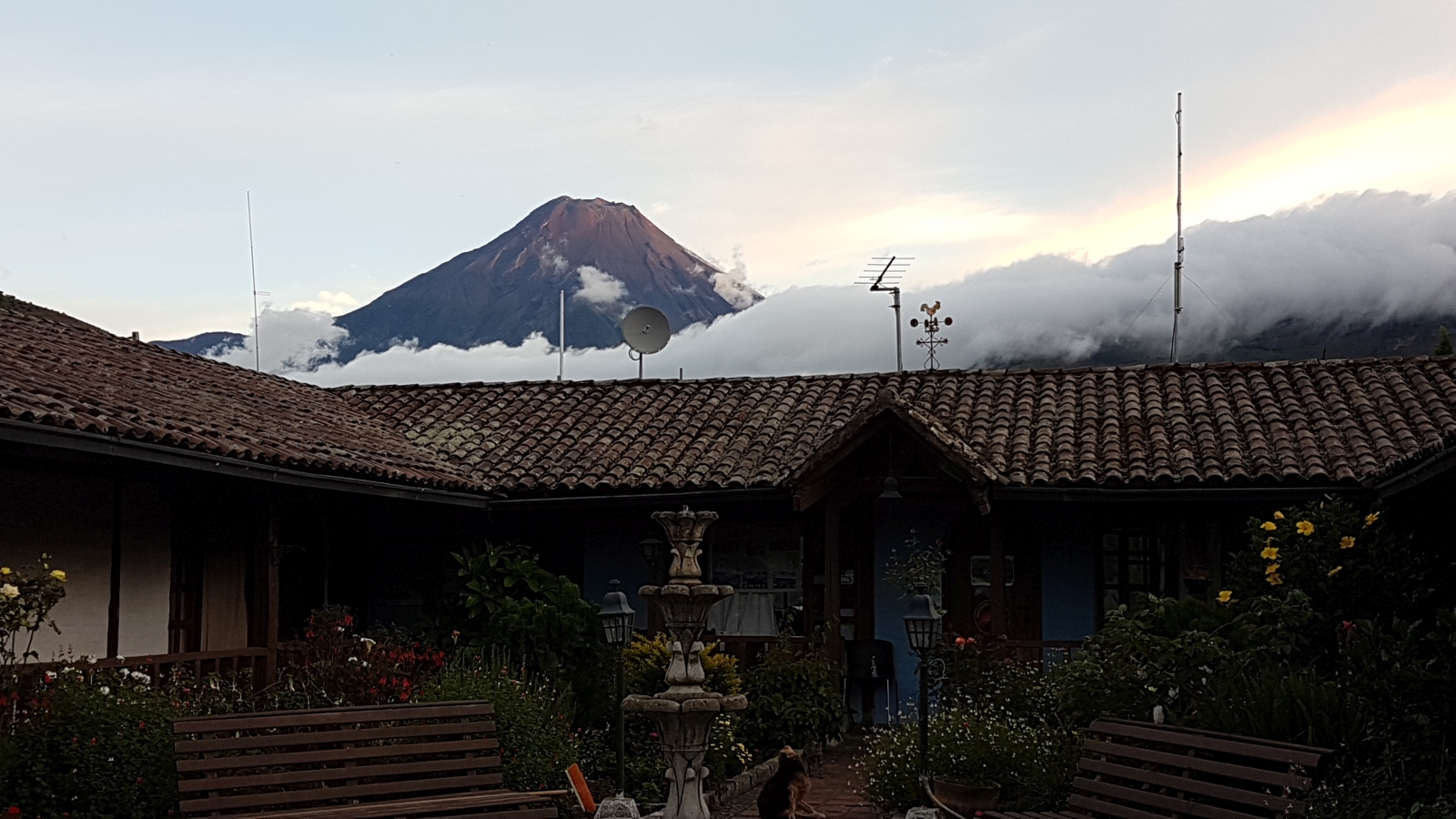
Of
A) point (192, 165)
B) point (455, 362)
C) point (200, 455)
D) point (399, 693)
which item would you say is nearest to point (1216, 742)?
point (399, 693)

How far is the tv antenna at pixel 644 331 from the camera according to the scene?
20.7 metres

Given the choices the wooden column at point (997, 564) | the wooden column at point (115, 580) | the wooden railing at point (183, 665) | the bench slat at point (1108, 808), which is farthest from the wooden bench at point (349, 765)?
the wooden column at point (997, 564)

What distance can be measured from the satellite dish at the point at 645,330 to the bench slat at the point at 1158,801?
13430mm

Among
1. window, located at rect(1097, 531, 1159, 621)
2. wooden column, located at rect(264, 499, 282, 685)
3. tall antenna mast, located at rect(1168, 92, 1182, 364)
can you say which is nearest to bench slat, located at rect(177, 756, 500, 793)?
wooden column, located at rect(264, 499, 282, 685)

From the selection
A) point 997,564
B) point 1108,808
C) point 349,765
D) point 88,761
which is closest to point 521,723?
point 349,765

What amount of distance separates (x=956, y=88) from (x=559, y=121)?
4.33 metres

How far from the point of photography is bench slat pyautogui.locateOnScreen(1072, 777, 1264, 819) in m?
6.83

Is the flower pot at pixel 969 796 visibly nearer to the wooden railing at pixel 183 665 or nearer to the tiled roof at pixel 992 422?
the tiled roof at pixel 992 422

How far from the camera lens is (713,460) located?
1570 centimetres

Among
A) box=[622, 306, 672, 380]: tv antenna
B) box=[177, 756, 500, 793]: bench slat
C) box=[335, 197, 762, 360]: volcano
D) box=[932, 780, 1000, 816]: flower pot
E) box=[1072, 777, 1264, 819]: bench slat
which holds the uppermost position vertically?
box=[335, 197, 762, 360]: volcano

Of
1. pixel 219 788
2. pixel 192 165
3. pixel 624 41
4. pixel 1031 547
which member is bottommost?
pixel 219 788

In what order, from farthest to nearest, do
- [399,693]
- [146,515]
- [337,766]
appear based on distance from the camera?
1. [146,515]
2. [399,693]
3. [337,766]

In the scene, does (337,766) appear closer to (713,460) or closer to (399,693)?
(399,693)

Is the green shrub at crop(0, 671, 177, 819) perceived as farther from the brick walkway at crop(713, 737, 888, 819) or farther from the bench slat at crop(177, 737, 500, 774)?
the brick walkway at crop(713, 737, 888, 819)
